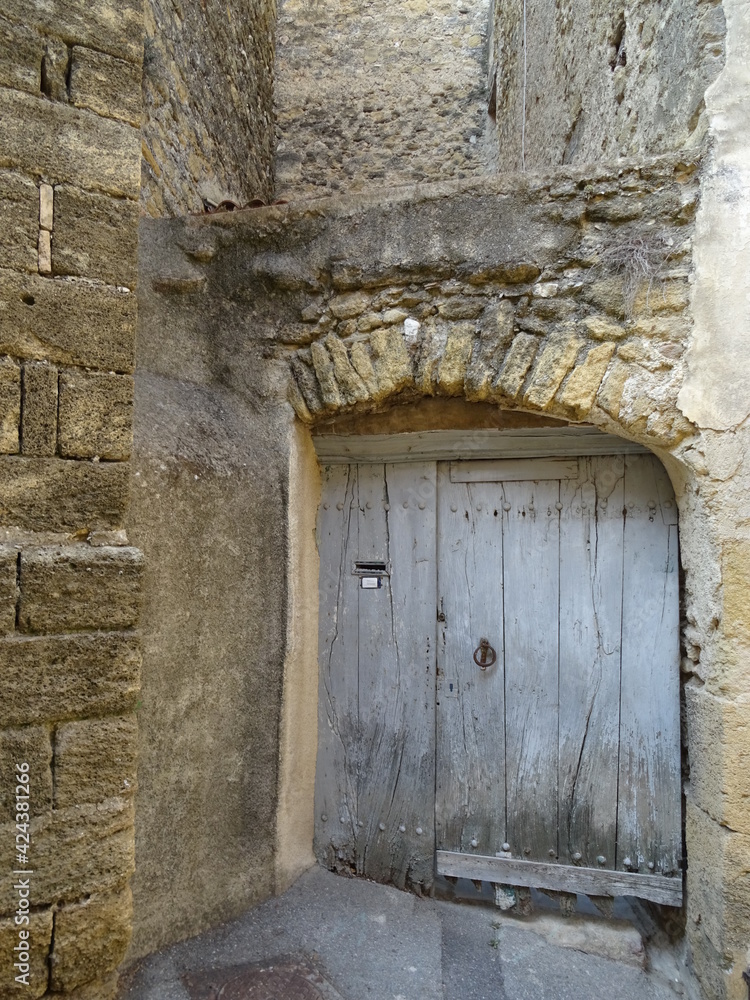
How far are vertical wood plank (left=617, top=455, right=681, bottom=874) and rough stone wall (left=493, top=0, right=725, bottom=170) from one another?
1345 mm

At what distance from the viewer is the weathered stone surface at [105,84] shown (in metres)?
1.70

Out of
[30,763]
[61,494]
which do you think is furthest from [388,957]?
[61,494]

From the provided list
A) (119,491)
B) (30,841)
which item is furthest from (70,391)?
(30,841)

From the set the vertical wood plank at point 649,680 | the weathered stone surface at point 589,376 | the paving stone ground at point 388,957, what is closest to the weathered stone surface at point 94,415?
the weathered stone surface at point 589,376

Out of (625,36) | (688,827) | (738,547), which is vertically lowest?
(688,827)

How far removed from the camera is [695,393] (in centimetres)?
224

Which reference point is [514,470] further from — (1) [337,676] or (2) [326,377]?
(1) [337,676]

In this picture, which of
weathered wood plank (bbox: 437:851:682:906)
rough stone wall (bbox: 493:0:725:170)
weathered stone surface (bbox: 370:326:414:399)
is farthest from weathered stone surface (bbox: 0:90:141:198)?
weathered wood plank (bbox: 437:851:682:906)

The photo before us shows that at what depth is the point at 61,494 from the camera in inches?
64.8

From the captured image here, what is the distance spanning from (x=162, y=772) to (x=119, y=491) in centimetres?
115

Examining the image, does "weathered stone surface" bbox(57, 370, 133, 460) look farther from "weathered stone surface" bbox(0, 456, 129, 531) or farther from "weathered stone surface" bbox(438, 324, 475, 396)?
"weathered stone surface" bbox(438, 324, 475, 396)

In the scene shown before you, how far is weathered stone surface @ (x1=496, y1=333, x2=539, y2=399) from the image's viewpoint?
7.95ft

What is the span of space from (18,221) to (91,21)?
0.58m

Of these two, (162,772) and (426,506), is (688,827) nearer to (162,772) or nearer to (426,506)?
(426,506)
